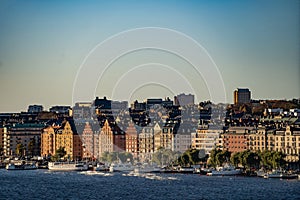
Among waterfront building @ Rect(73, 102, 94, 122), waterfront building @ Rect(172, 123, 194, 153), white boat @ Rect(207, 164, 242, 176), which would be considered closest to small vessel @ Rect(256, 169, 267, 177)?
white boat @ Rect(207, 164, 242, 176)

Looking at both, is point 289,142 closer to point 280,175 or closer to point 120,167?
point 280,175

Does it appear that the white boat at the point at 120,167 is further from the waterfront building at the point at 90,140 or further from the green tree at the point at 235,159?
the waterfront building at the point at 90,140

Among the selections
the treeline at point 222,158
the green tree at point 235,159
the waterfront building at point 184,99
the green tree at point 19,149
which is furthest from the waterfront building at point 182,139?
the waterfront building at point 184,99

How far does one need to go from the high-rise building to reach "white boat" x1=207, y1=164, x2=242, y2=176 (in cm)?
2254

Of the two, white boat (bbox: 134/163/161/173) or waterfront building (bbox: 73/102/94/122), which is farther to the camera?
waterfront building (bbox: 73/102/94/122)

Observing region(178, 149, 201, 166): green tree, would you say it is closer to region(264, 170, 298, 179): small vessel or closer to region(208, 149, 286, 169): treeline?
region(208, 149, 286, 169): treeline

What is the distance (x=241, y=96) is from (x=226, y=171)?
80.9ft

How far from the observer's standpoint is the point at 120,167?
112 ft

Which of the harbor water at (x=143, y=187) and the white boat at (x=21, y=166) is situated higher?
the white boat at (x=21, y=166)

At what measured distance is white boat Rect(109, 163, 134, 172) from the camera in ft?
111

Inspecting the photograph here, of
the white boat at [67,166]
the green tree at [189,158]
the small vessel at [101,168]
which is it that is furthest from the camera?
the white boat at [67,166]

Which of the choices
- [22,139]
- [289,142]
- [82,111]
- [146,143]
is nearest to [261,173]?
[289,142]

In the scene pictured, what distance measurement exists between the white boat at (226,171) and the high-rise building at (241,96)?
22.5 m

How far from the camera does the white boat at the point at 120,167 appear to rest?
1332 inches
